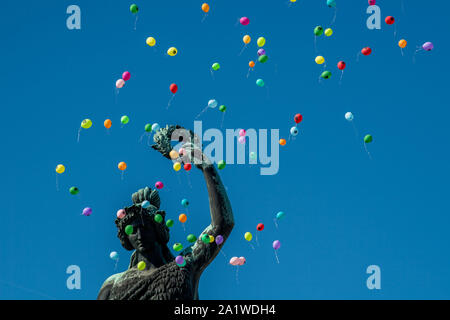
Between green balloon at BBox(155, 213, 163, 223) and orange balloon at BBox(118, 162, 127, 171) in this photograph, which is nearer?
green balloon at BBox(155, 213, 163, 223)

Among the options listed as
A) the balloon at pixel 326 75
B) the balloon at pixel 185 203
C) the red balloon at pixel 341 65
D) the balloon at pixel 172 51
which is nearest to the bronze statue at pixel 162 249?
the balloon at pixel 185 203

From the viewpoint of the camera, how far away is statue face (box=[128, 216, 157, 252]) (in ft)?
45.4

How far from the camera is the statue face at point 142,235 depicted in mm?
13828

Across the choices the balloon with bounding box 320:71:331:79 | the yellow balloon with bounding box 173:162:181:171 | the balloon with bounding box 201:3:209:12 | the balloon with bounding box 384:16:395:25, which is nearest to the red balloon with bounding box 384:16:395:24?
the balloon with bounding box 384:16:395:25

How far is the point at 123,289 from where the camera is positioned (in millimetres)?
13578

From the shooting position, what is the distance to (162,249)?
46.0ft

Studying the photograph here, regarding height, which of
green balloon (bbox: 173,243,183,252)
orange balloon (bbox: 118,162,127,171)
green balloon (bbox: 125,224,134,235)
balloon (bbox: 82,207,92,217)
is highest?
orange balloon (bbox: 118,162,127,171)

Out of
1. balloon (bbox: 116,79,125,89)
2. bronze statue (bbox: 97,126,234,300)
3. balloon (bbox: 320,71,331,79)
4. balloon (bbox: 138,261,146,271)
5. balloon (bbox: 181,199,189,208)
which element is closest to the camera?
bronze statue (bbox: 97,126,234,300)

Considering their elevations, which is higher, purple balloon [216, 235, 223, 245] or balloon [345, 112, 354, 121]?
balloon [345, 112, 354, 121]

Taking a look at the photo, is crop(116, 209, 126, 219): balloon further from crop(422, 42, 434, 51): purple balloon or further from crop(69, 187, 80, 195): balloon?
crop(422, 42, 434, 51): purple balloon

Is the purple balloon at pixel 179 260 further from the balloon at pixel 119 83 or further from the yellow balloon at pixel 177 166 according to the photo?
the balloon at pixel 119 83

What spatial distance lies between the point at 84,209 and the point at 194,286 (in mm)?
2094

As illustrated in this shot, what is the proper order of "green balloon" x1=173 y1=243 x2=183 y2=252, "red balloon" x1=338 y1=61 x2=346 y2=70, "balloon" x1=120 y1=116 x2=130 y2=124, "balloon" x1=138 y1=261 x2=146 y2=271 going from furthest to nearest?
1. "red balloon" x1=338 y1=61 x2=346 y2=70
2. "balloon" x1=120 y1=116 x2=130 y2=124
3. "green balloon" x1=173 y1=243 x2=183 y2=252
4. "balloon" x1=138 y1=261 x2=146 y2=271
